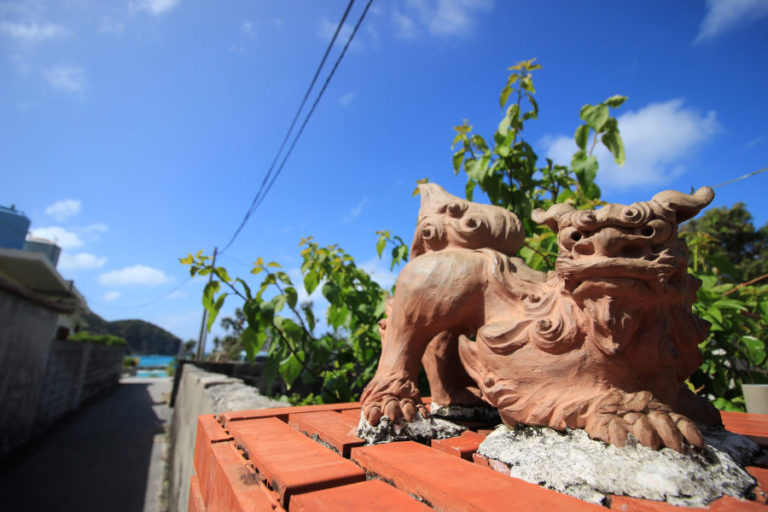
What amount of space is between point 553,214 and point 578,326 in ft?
1.04

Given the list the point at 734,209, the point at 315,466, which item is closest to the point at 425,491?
the point at 315,466

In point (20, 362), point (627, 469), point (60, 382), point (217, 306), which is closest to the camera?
point (627, 469)

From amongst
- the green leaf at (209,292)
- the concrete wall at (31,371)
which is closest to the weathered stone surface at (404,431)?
the green leaf at (209,292)

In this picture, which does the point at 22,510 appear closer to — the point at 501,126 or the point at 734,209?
the point at 501,126

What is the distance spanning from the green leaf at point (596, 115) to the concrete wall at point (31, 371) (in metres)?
6.83

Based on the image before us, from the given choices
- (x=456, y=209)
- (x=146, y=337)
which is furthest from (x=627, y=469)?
(x=146, y=337)

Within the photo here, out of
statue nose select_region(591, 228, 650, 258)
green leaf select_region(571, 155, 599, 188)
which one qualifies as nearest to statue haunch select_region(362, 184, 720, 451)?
statue nose select_region(591, 228, 650, 258)

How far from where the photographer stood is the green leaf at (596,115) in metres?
2.35

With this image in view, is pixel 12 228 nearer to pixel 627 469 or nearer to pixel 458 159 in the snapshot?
pixel 458 159

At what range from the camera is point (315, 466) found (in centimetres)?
106

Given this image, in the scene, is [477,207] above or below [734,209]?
below

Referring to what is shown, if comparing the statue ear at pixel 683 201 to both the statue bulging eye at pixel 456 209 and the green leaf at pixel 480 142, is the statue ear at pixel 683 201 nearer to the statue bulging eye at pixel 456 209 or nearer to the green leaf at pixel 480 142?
the statue bulging eye at pixel 456 209

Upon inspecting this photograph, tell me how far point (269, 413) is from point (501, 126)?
7.14ft

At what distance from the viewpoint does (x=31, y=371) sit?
21.8 ft
